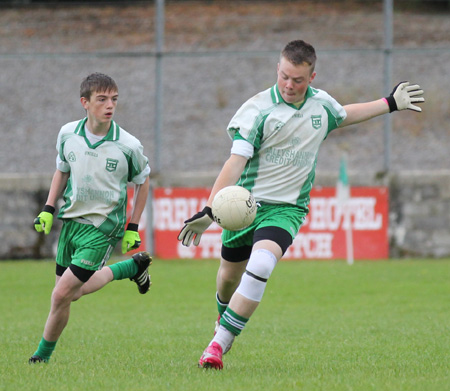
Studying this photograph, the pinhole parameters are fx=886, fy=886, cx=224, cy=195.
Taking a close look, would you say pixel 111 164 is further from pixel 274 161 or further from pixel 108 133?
pixel 274 161

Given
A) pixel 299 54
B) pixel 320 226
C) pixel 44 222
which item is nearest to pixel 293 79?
pixel 299 54

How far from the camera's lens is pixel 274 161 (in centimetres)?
611

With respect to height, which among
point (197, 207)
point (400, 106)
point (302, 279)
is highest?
point (400, 106)

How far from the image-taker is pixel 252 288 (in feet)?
18.5

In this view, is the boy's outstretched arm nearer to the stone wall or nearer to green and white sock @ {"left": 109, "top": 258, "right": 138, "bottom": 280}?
green and white sock @ {"left": 109, "top": 258, "right": 138, "bottom": 280}

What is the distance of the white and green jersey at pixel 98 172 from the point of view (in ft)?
20.8

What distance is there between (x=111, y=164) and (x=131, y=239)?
0.57m

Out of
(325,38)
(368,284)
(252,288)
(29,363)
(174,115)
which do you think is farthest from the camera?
(325,38)

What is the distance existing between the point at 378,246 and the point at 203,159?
296 inches

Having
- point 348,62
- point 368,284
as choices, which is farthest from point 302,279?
point 348,62

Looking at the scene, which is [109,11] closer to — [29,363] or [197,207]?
[197,207]

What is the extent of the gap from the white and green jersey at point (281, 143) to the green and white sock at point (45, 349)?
5.78 feet

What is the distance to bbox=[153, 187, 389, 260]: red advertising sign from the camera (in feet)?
47.9

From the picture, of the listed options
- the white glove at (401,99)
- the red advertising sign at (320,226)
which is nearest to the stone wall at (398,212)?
the red advertising sign at (320,226)
